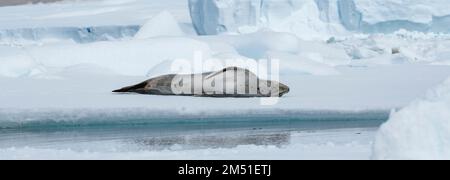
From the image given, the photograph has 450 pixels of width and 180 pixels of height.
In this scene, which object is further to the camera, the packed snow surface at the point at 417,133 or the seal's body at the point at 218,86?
the seal's body at the point at 218,86

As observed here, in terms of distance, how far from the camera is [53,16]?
26.9 m

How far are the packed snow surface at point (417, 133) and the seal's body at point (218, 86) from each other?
421cm

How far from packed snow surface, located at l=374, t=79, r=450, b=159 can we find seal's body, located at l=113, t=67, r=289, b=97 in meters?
4.21

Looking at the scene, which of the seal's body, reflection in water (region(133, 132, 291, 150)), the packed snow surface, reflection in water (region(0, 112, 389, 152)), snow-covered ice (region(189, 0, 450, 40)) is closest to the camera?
the packed snow surface

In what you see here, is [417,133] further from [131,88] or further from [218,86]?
[131,88]

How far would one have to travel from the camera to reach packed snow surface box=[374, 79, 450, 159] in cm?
304

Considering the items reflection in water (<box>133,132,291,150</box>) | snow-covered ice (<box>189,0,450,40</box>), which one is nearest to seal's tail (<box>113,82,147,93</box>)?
reflection in water (<box>133,132,291,150</box>)

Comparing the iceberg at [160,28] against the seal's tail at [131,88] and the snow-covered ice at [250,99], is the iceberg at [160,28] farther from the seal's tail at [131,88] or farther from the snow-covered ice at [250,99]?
the seal's tail at [131,88]

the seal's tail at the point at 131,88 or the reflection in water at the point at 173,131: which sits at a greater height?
the seal's tail at the point at 131,88

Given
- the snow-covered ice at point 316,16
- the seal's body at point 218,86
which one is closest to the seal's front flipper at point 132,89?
the seal's body at point 218,86

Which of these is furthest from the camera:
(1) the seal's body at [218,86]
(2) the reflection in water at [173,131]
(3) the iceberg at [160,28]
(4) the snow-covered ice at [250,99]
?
(3) the iceberg at [160,28]

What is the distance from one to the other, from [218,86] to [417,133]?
4510 mm

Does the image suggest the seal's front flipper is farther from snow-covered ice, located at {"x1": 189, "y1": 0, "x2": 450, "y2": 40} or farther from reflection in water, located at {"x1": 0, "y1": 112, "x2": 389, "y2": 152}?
snow-covered ice, located at {"x1": 189, "y1": 0, "x2": 450, "y2": 40}

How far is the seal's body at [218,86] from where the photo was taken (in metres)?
7.48
